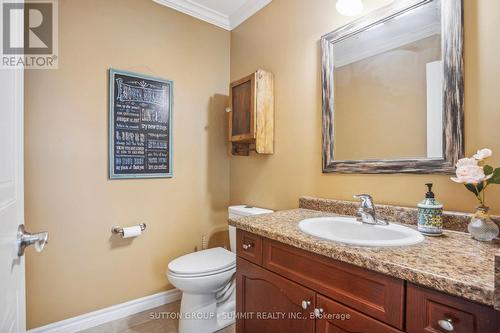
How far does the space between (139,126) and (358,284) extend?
1735 millimetres

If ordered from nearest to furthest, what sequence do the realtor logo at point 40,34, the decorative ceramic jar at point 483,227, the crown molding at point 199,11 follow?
1. the decorative ceramic jar at point 483,227
2. the realtor logo at point 40,34
3. the crown molding at point 199,11

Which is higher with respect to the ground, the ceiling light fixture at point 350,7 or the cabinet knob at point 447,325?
the ceiling light fixture at point 350,7

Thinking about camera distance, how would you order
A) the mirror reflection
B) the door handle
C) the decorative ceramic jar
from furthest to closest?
the mirror reflection < the decorative ceramic jar < the door handle

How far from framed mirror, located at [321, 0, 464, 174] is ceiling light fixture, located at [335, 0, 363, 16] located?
0.17 ft

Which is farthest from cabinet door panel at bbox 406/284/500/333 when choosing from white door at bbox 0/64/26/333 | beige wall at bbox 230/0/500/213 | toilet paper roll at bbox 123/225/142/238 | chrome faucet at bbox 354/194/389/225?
toilet paper roll at bbox 123/225/142/238

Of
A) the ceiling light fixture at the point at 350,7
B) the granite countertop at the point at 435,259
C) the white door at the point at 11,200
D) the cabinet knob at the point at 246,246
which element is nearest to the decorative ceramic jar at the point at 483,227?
the granite countertop at the point at 435,259

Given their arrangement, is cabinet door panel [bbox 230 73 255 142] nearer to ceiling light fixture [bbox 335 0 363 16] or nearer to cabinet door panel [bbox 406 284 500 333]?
ceiling light fixture [bbox 335 0 363 16]

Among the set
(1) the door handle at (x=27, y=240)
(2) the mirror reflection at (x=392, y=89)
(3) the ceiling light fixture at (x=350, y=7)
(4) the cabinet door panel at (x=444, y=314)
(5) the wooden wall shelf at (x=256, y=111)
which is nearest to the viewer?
(4) the cabinet door panel at (x=444, y=314)

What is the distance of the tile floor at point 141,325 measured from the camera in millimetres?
1702

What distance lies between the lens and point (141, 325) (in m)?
1.77

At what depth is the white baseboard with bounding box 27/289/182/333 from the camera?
1.59 m

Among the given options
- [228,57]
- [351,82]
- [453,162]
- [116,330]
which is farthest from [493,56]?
[116,330]

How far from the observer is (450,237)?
0.94 m

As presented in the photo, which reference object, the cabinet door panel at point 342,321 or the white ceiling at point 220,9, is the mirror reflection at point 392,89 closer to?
the cabinet door panel at point 342,321
